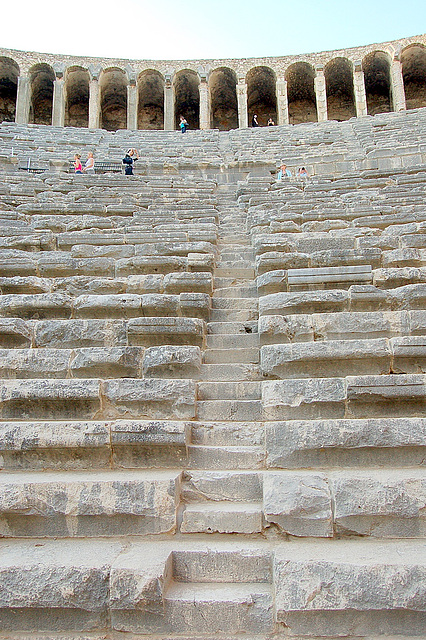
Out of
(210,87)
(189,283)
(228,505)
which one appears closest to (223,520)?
(228,505)

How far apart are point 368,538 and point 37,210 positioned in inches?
273

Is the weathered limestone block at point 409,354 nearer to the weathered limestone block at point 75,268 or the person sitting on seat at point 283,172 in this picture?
the weathered limestone block at point 75,268

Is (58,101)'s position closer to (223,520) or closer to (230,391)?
(230,391)

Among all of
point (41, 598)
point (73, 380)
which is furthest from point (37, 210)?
point (41, 598)

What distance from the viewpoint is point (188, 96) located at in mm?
27047

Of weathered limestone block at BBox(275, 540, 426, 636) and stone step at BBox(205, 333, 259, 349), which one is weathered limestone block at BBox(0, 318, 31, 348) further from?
weathered limestone block at BBox(275, 540, 426, 636)

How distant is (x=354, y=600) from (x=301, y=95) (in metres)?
28.5

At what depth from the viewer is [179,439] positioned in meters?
3.04

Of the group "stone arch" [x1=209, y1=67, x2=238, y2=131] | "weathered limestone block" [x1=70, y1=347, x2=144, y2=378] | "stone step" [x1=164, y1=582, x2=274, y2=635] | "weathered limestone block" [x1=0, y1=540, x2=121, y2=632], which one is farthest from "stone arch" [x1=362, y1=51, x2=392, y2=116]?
"weathered limestone block" [x1=0, y1=540, x2=121, y2=632]

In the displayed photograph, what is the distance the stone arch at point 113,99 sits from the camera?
25.0 metres

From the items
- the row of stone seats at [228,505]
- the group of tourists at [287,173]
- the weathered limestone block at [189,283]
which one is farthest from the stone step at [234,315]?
the group of tourists at [287,173]

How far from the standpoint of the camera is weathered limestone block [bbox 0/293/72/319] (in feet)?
14.5

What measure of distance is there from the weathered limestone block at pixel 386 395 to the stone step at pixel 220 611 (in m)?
1.35

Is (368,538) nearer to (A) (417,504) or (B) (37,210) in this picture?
(A) (417,504)
